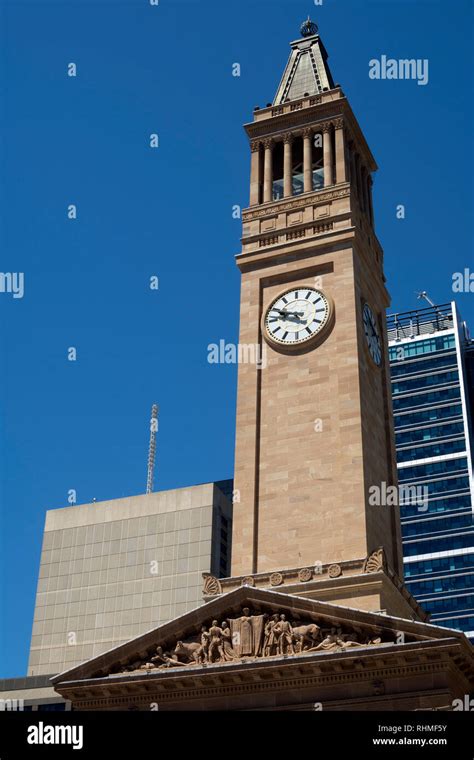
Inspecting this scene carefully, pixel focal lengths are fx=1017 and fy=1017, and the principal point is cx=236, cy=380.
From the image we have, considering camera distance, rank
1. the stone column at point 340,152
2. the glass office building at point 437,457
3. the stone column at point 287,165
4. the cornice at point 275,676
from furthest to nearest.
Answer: the glass office building at point 437,457 → the stone column at point 287,165 → the stone column at point 340,152 → the cornice at point 275,676

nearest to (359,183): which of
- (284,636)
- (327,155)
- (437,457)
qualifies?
(327,155)

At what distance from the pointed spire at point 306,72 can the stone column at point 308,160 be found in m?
3.37

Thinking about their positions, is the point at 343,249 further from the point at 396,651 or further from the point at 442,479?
the point at 442,479

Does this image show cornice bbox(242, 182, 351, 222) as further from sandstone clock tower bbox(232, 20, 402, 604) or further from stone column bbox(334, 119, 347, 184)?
stone column bbox(334, 119, 347, 184)

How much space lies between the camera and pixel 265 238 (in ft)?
183

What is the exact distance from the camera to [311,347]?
5128 centimetres

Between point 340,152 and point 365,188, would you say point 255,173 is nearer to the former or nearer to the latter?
point 340,152

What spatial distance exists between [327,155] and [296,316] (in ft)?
34.5

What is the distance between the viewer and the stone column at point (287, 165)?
5734 cm

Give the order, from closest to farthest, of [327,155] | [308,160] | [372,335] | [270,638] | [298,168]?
[270,638], [372,335], [327,155], [308,160], [298,168]

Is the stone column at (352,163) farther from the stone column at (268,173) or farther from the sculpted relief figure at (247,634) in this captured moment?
the sculpted relief figure at (247,634)

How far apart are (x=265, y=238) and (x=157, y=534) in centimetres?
7304

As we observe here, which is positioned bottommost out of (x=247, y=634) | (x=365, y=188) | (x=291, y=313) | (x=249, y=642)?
(x=249, y=642)

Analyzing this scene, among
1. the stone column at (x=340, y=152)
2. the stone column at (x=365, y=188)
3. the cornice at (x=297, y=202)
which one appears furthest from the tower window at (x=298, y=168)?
the stone column at (x=365, y=188)
